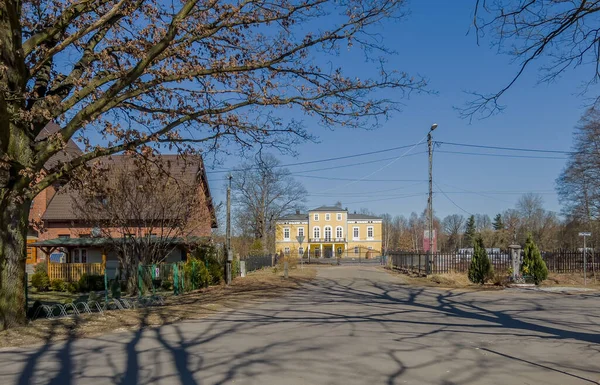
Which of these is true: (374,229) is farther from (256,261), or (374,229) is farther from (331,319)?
(331,319)

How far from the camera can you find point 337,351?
8.13 metres

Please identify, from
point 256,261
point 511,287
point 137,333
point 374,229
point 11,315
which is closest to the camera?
point 137,333

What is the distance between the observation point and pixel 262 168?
14.7 meters

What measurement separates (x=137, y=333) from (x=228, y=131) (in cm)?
519

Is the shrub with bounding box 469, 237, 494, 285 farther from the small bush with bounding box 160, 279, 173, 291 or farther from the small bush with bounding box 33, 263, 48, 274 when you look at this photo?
the small bush with bounding box 33, 263, 48, 274

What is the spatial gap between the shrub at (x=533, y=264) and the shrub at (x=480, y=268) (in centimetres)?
169

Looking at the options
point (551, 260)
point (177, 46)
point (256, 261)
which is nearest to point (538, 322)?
point (177, 46)

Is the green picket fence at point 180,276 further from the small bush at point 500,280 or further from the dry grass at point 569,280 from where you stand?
the dry grass at point 569,280

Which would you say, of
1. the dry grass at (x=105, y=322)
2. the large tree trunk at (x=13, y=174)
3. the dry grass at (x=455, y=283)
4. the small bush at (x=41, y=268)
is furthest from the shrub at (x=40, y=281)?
the dry grass at (x=455, y=283)

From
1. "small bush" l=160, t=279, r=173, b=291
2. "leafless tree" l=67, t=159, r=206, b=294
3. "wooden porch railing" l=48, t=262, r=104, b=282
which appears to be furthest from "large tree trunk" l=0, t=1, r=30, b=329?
"wooden porch railing" l=48, t=262, r=104, b=282

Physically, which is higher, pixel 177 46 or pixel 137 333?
pixel 177 46

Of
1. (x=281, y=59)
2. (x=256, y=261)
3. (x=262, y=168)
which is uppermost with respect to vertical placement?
(x=281, y=59)

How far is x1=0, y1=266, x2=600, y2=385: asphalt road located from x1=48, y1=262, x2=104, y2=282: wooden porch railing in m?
18.7

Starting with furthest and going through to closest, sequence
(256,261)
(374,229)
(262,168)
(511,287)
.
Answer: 1. (374,229)
2. (256,261)
3. (511,287)
4. (262,168)
